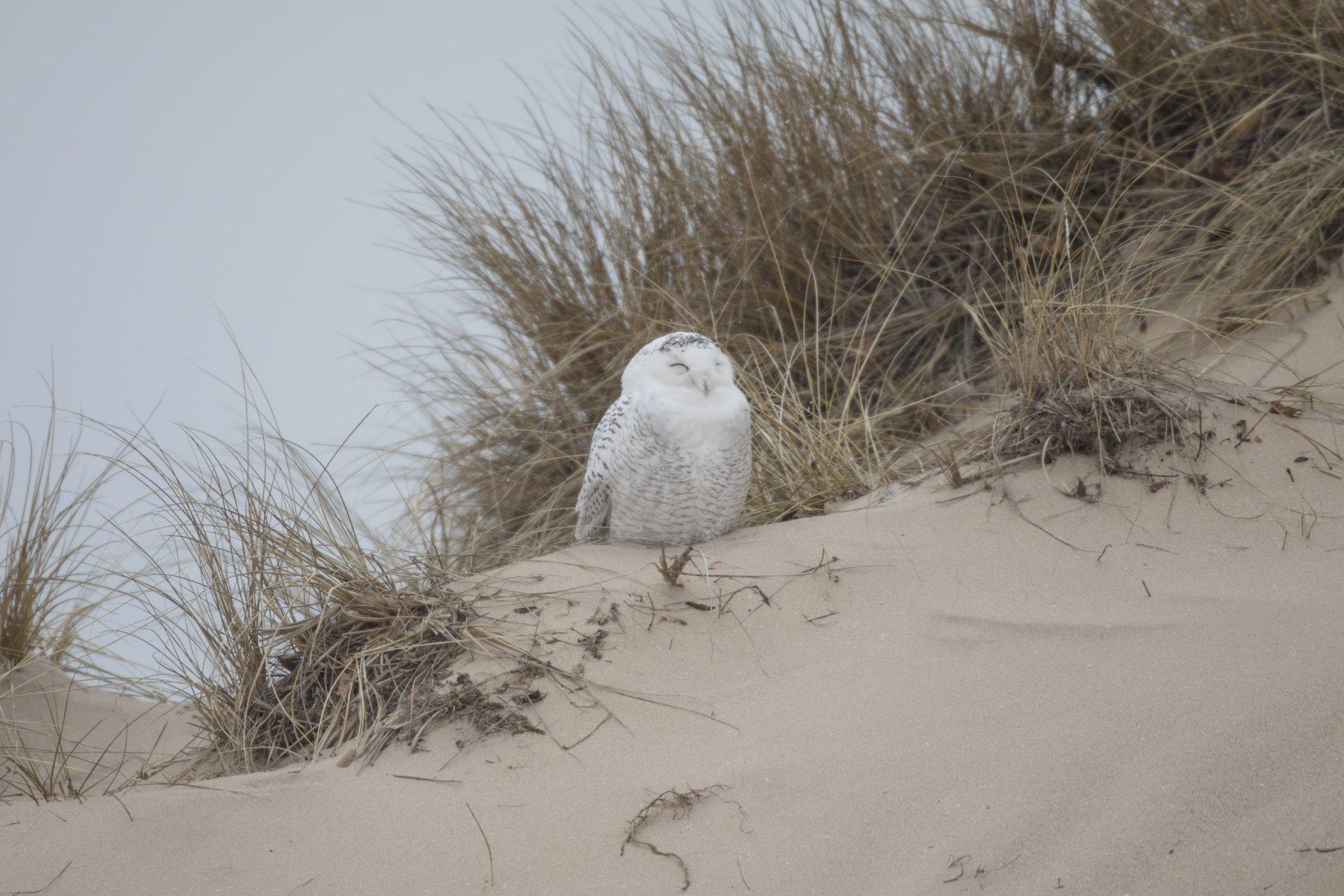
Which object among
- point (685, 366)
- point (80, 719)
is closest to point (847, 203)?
point (685, 366)

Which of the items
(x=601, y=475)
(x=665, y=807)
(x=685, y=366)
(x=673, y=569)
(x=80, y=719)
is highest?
(x=685, y=366)

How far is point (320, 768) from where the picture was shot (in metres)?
2.01

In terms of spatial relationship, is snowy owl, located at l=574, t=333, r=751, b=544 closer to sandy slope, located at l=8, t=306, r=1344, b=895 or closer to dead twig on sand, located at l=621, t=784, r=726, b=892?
sandy slope, located at l=8, t=306, r=1344, b=895

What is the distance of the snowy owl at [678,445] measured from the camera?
2545 mm

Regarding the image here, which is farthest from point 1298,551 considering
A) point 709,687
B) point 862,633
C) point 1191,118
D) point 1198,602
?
point 1191,118

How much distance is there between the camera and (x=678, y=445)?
→ 2.55m

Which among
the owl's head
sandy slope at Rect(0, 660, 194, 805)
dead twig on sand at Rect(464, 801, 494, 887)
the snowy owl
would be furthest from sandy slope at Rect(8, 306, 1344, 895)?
sandy slope at Rect(0, 660, 194, 805)

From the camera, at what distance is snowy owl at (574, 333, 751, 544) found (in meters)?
2.54

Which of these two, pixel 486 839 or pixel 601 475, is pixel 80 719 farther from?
pixel 486 839

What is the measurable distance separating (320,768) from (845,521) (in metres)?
1.35

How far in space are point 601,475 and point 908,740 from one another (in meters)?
1.22

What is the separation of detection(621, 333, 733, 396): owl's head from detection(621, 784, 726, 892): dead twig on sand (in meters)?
1.07

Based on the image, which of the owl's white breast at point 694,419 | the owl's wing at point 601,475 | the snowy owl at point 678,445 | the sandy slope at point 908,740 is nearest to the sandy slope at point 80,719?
the sandy slope at point 908,740

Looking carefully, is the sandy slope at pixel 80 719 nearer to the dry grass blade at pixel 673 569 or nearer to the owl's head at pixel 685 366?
the dry grass blade at pixel 673 569
